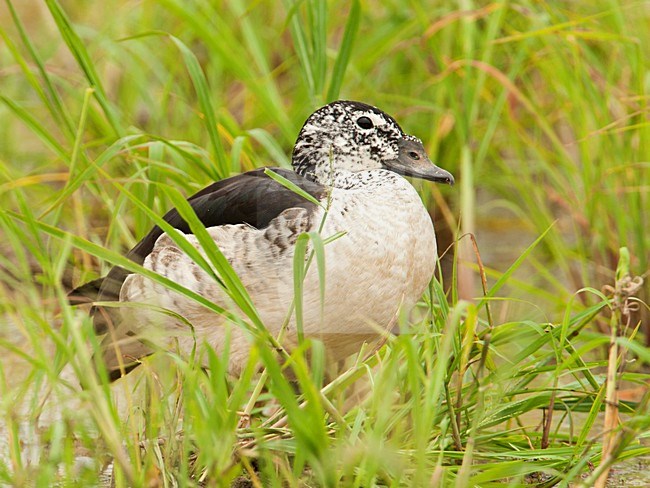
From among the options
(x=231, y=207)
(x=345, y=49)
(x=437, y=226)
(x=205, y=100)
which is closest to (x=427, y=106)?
(x=437, y=226)

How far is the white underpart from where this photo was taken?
7.89 feet

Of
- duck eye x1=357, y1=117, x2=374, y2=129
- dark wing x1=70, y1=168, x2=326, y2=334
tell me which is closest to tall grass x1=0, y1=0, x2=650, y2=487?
dark wing x1=70, y1=168, x2=326, y2=334

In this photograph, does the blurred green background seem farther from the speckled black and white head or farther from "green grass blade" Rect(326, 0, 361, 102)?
the speckled black and white head

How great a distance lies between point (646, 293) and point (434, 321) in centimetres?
112

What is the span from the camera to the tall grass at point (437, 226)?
200cm

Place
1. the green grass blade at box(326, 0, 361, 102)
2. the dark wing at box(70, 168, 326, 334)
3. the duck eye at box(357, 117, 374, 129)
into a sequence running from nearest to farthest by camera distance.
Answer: the dark wing at box(70, 168, 326, 334) → the duck eye at box(357, 117, 374, 129) → the green grass blade at box(326, 0, 361, 102)

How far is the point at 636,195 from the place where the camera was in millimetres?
3252

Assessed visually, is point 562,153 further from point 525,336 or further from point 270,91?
point 525,336

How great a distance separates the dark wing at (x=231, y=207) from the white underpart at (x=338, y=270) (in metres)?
0.03

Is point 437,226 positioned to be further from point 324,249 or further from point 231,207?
point 324,249

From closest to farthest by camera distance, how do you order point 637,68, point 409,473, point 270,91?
1. point 409,473
2. point 637,68
3. point 270,91

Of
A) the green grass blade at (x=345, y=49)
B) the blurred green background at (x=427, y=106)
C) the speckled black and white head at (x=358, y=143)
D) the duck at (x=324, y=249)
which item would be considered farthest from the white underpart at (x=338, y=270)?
the green grass blade at (x=345, y=49)

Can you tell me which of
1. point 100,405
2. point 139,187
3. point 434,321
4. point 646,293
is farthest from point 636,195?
point 100,405

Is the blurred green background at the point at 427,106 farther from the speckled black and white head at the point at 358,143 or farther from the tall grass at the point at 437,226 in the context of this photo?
the speckled black and white head at the point at 358,143
